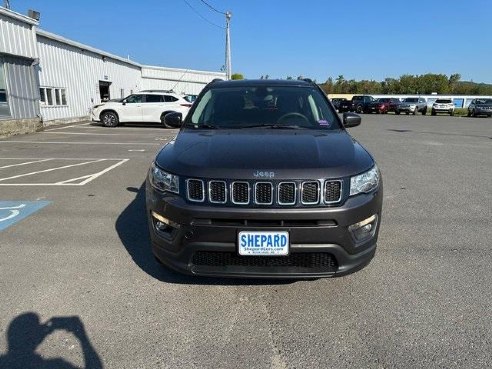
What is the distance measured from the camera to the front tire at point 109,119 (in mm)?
18781

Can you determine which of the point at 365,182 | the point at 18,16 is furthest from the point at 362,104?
the point at 365,182

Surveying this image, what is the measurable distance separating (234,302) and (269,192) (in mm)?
972

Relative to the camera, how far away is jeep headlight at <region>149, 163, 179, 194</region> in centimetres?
288

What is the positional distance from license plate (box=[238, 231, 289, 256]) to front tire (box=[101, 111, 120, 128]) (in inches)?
696

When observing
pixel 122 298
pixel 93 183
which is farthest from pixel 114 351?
pixel 93 183

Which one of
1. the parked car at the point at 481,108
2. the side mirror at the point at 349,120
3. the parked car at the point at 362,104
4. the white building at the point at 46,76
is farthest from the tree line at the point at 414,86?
the side mirror at the point at 349,120

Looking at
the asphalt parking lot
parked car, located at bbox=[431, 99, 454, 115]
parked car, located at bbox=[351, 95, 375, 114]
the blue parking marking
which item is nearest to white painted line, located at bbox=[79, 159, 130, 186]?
the blue parking marking

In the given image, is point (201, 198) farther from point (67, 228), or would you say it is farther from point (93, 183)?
point (93, 183)

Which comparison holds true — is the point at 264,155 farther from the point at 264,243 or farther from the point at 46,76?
the point at 46,76

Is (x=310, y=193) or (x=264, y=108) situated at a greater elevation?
(x=264, y=108)

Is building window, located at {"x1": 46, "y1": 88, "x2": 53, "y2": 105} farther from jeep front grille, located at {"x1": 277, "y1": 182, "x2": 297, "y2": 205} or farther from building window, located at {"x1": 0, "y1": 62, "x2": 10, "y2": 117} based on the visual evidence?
jeep front grille, located at {"x1": 277, "y1": 182, "x2": 297, "y2": 205}

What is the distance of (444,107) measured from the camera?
1387 inches

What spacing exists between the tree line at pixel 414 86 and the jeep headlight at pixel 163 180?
3432 inches

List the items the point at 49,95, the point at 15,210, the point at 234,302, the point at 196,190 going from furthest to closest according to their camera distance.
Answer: the point at 49,95 → the point at 15,210 → the point at 234,302 → the point at 196,190
